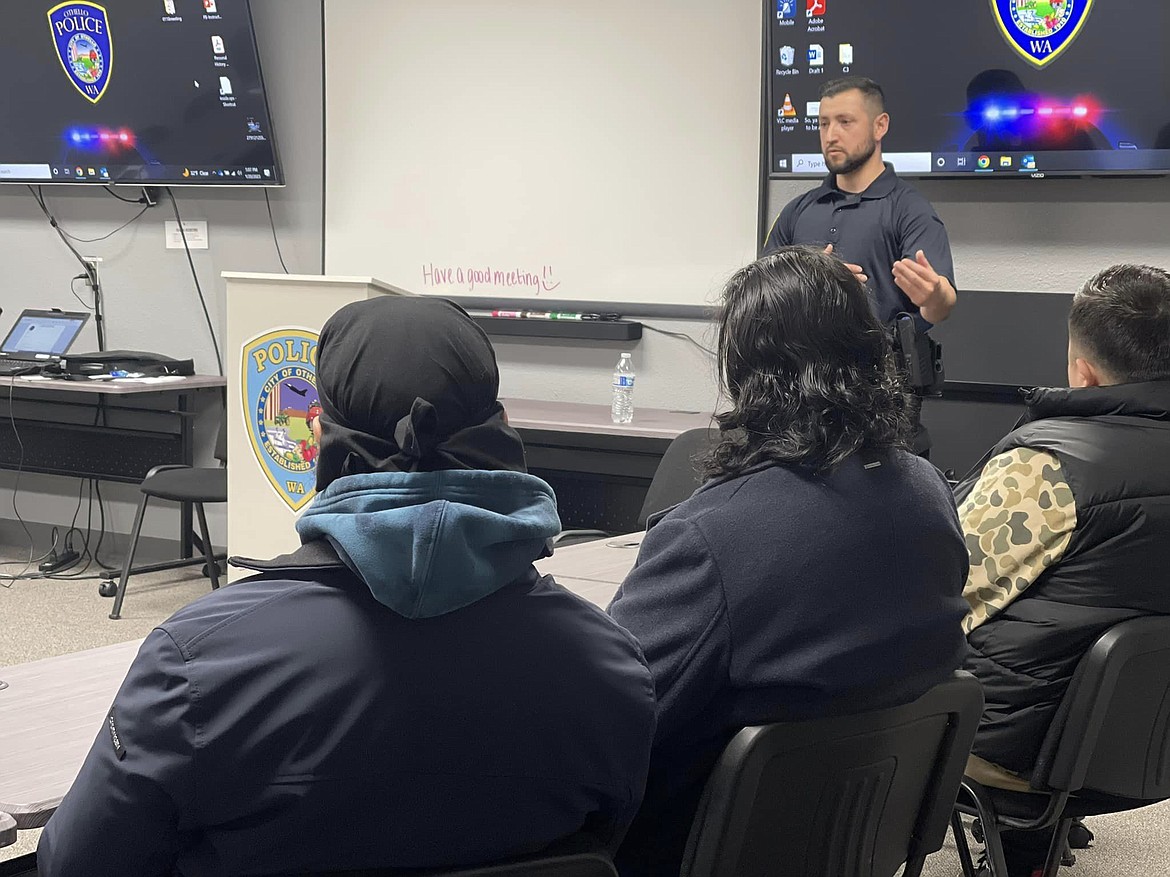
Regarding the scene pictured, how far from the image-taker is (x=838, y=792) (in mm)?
1305

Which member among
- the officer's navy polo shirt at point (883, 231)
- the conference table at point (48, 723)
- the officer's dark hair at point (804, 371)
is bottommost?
the conference table at point (48, 723)

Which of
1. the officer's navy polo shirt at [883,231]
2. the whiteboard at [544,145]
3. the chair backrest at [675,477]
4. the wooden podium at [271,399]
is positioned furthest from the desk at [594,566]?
the whiteboard at [544,145]

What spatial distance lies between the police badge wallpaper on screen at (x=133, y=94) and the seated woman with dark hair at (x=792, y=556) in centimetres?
389

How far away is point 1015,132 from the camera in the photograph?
362 centimetres

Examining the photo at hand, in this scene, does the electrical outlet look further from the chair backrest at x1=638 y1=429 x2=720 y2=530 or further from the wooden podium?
the chair backrest at x1=638 y1=429 x2=720 y2=530

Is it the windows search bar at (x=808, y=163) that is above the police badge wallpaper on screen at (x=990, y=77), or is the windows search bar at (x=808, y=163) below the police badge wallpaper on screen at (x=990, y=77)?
below

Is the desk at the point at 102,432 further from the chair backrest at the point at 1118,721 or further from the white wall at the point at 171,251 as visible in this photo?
the chair backrest at the point at 1118,721

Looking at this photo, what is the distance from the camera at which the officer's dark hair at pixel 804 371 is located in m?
1.38

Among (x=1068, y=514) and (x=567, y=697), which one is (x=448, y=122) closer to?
(x=1068, y=514)

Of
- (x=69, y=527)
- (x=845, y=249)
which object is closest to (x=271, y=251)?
(x=69, y=527)

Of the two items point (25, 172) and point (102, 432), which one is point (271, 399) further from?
point (25, 172)

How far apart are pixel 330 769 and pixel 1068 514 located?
4.06 feet

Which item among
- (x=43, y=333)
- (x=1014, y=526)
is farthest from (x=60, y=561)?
(x=1014, y=526)

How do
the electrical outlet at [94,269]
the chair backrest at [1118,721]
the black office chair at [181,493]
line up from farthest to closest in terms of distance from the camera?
the electrical outlet at [94,269] < the black office chair at [181,493] < the chair backrest at [1118,721]
